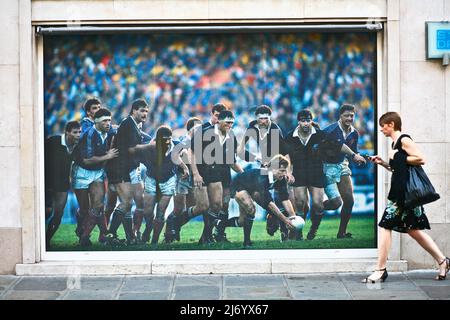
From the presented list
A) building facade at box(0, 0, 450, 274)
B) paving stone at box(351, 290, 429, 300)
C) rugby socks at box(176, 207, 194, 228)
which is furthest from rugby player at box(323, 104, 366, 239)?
rugby socks at box(176, 207, 194, 228)

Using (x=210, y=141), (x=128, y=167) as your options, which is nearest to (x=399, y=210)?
(x=210, y=141)

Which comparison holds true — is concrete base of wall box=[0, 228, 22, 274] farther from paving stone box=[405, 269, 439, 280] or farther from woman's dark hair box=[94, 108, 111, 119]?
paving stone box=[405, 269, 439, 280]

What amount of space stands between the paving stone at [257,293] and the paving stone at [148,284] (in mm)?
721

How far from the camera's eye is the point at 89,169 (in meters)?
9.52

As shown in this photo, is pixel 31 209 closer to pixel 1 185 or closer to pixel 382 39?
pixel 1 185

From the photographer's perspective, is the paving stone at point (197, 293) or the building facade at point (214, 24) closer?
the paving stone at point (197, 293)

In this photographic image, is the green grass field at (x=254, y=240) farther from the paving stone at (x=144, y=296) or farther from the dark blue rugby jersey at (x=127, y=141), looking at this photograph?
the paving stone at (x=144, y=296)

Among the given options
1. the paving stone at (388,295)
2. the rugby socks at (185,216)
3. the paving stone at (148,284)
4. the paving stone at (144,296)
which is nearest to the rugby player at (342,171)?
the paving stone at (388,295)

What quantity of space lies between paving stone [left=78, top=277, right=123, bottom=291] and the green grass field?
576 mm

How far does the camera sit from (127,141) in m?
9.48

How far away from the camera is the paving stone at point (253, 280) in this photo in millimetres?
8711

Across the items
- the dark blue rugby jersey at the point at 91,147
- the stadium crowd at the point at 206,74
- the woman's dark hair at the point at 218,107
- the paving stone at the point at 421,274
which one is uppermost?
the stadium crowd at the point at 206,74
